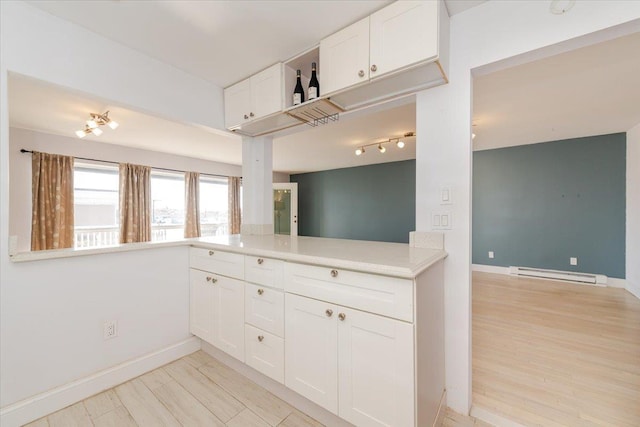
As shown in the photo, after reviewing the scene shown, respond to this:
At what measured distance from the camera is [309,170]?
7410 mm

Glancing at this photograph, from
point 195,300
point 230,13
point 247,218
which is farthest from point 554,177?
point 195,300

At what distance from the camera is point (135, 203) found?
480 cm

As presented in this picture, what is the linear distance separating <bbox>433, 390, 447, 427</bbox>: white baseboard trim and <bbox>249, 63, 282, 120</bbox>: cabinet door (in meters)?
2.14

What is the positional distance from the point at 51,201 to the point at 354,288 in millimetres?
5033

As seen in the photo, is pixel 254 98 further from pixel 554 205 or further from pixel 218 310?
pixel 554 205

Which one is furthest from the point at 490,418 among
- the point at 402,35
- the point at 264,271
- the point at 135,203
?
the point at 135,203

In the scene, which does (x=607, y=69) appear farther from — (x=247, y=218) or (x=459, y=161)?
(x=247, y=218)

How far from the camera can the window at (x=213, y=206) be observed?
20.3 ft

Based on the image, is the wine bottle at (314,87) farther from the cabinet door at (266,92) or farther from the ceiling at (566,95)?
the ceiling at (566,95)

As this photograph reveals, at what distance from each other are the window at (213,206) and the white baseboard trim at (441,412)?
5.79 metres

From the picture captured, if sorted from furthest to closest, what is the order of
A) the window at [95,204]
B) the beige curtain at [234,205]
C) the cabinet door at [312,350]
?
the beige curtain at [234,205], the window at [95,204], the cabinet door at [312,350]

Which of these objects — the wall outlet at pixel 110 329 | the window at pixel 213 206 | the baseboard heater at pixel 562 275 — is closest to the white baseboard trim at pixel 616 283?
the baseboard heater at pixel 562 275

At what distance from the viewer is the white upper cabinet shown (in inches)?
77.9

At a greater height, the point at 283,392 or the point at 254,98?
the point at 254,98
